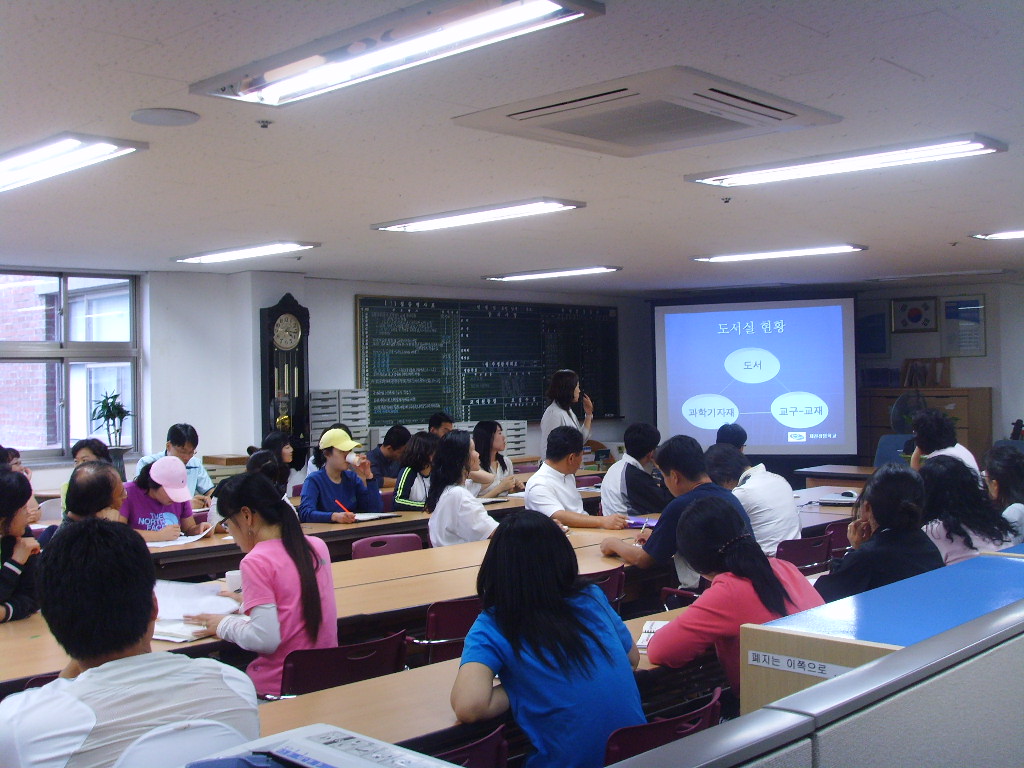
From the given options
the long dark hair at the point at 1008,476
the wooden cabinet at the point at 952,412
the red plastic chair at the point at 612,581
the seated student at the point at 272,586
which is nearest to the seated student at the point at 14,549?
the seated student at the point at 272,586

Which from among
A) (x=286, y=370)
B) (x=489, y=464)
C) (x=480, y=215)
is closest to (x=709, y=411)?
(x=489, y=464)

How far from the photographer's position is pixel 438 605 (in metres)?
3.36

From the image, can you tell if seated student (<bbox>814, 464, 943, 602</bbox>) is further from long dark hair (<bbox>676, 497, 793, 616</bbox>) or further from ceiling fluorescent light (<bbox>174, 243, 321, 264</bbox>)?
ceiling fluorescent light (<bbox>174, 243, 321, 264</bbox>)

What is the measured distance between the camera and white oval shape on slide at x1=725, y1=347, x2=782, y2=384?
35.9 feet

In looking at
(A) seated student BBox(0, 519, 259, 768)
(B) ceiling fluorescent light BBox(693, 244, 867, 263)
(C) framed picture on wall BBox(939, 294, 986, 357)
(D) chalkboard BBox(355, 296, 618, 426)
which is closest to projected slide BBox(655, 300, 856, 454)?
(D) chalkboard BBox(355, 296, 618, 426)

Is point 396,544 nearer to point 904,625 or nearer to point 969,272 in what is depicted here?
point 904,625

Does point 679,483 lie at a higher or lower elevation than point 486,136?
lower

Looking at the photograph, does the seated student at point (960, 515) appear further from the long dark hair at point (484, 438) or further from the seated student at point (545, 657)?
the long dark hair at point (484, 438)

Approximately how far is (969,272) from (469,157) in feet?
24.3

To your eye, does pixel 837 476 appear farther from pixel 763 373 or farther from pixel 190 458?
pixel 190 458

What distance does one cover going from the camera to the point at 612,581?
13.5ft

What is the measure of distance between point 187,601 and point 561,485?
2.39 m

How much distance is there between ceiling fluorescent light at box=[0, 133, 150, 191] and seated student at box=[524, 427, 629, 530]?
2507 mm

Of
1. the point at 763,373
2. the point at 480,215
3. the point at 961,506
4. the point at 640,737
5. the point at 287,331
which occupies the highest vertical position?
the point at 480,215
